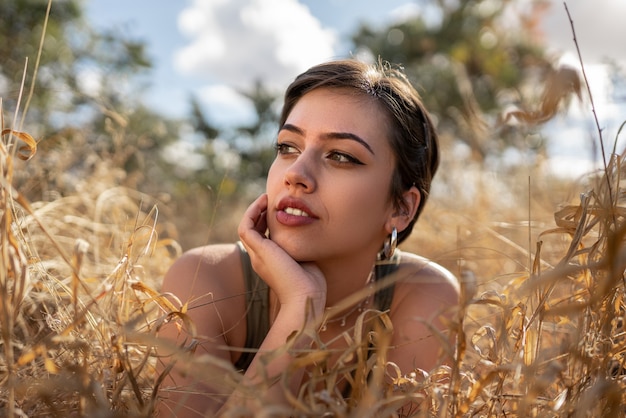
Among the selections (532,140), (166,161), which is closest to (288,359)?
(532,140)

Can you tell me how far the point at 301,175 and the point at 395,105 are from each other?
1.73 ft

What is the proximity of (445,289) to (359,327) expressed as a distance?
115 centimetres

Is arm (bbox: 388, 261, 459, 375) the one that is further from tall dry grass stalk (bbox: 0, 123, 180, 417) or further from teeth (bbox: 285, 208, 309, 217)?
tall dry grass stalk (bbox: 0, 123, 180, 417)

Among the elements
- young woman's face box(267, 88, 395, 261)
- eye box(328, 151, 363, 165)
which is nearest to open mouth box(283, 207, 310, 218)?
young woman's face box(267, 88, 395, 261)

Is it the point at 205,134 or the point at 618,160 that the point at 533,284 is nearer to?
the point at 618,160

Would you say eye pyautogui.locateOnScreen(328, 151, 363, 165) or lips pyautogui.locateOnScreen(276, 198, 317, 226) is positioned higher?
eye pyautogui.locateOnScreen(328, 151, 363, 165)

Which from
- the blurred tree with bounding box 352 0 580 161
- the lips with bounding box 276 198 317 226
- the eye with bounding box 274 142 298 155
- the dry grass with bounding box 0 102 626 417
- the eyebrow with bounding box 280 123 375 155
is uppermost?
the blurred tree with bounding box 352 0 580 161

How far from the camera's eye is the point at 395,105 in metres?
1.89

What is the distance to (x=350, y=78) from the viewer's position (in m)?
1.83

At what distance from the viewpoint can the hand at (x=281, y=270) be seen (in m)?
1.47

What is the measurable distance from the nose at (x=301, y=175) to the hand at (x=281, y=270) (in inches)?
7.5

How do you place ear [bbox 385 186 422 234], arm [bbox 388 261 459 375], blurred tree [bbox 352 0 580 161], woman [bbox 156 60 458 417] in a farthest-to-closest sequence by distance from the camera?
blurred tree [bbox 352 0 580 161] → ear [bbox 385 186 422 234] → arm [bbox 388 261 459 375] → woman [bbox 156 60 458 417]

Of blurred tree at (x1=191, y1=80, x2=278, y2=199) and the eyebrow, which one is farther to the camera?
blurred tree at (x1=191, y1=80, x2=278, y2=199)

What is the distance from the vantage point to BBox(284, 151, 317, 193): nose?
1.58m
